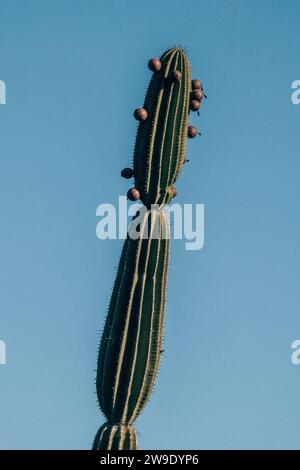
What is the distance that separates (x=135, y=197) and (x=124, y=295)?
139cm

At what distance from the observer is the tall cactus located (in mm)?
24766

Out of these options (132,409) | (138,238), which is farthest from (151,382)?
(138,238)

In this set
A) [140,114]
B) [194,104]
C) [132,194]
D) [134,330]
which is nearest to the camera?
[134,330]

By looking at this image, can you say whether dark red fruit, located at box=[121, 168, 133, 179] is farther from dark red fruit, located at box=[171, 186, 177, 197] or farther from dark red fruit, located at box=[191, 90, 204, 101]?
dark red fruit, located at box=[191, 90, 204, 101]

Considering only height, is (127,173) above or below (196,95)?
below

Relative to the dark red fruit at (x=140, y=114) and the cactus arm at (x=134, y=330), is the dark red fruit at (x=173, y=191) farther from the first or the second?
the dark red fruit at (x=140, y=114)

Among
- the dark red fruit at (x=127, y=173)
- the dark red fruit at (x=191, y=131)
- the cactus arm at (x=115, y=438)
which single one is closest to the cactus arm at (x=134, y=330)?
the cactus arm at (x=115, y=438)

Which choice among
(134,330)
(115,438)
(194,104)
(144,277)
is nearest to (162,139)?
(194,104)

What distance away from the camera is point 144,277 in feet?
82.1

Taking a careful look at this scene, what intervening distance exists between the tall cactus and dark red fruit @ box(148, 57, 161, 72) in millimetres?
132

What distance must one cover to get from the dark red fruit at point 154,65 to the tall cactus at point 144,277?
132 mm

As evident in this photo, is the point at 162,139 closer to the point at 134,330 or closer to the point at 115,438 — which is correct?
the point at 134,330

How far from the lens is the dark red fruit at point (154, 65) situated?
85.1 ft

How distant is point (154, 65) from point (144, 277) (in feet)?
10.2
